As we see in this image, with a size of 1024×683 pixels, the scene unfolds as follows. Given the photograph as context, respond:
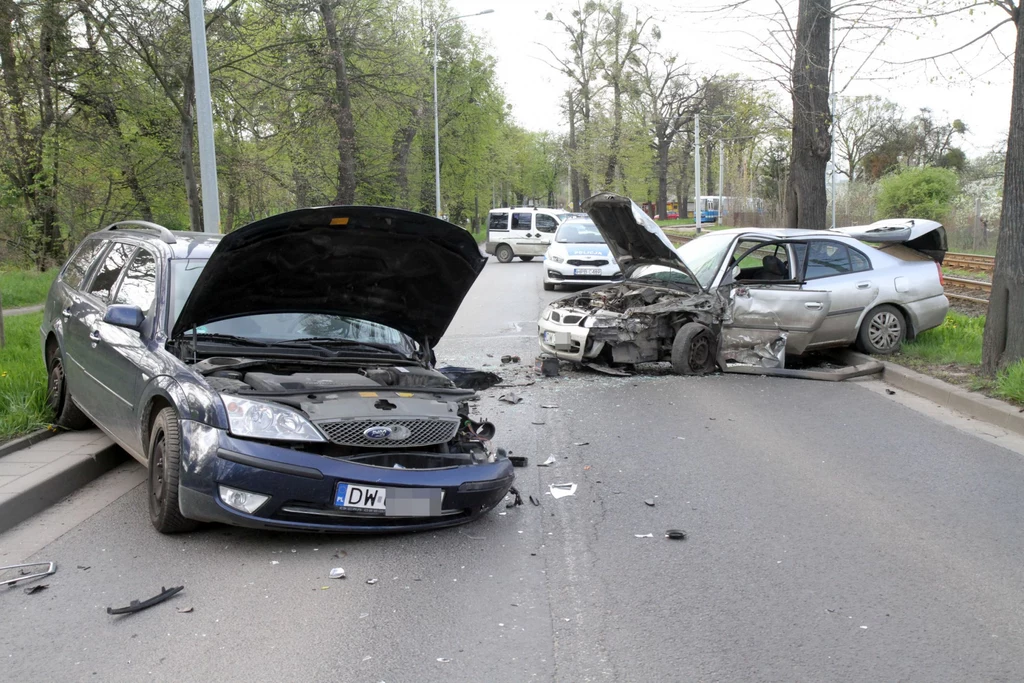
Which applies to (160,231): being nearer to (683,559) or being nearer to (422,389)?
(422,389)

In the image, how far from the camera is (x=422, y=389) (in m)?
5.20

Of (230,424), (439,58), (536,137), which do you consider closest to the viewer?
(230,424)

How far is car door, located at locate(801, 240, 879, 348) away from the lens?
10.3 m

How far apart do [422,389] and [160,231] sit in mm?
2552

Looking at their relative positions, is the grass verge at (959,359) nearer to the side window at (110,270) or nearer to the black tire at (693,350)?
the black tire at (693,350)

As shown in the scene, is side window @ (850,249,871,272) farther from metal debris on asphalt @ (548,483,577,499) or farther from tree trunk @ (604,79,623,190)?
tree trunk @ (604,79,623,190)

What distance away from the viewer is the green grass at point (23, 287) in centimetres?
1584

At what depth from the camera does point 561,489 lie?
5.84 meters

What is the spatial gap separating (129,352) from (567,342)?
5542 mm

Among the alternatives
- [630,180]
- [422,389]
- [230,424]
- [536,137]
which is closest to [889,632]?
[422,389]

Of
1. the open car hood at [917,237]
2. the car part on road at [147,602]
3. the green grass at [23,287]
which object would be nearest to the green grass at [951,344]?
the open car hood at [917,237]

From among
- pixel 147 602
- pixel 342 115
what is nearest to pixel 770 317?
pixel 147 602

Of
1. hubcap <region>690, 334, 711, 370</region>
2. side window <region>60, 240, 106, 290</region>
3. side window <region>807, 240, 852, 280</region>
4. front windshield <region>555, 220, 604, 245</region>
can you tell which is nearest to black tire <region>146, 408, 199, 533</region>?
side window <region>60, 240, 106, 290</region>

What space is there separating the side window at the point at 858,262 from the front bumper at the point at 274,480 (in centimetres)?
766
